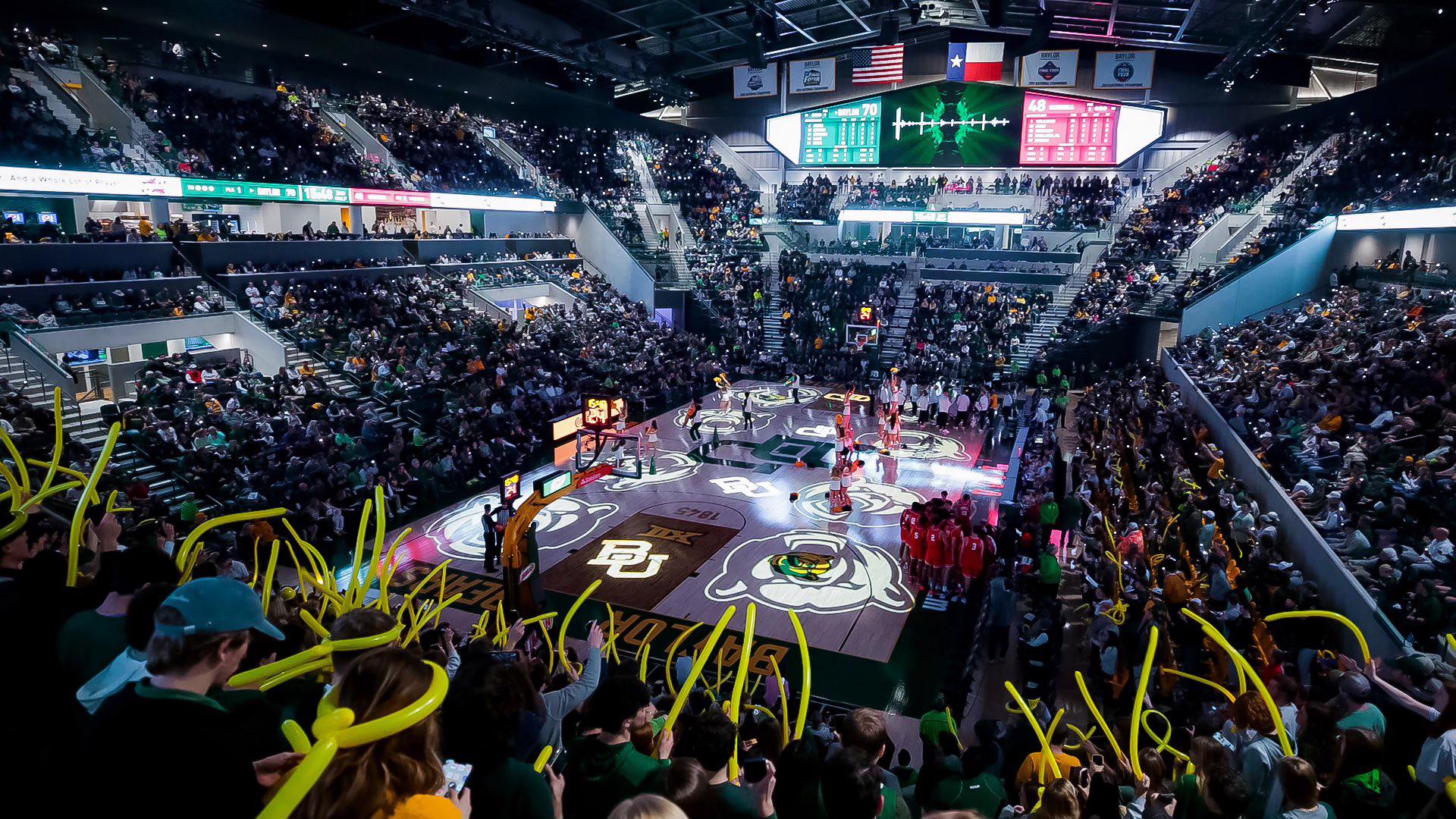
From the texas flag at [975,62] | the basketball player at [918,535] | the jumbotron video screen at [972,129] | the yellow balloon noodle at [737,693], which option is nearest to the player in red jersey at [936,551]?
the basketball player at [918,535]

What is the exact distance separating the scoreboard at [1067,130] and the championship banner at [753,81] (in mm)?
12699

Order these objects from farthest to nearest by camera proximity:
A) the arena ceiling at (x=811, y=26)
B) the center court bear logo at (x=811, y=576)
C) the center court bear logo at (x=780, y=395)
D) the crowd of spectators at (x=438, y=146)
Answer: the crowd of spectators at (x=438, y=146) < the center court bear logo at (x=780, y=395) < the arena ceiling at (x=811, y=26) < the center court bear logo at (x=811, y=576)

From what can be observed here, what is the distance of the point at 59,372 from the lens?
15664 millimetres

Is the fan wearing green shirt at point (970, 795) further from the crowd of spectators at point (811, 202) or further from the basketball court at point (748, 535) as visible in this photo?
the crowd of spectators at point (811, 202)

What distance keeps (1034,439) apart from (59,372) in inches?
826

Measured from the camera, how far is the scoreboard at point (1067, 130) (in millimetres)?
37062

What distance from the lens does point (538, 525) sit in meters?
15.8

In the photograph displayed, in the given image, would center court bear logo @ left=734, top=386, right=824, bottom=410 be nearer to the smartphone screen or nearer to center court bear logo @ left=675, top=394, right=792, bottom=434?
center court bear logo @ left=675, top=394, right=792, bottom=434

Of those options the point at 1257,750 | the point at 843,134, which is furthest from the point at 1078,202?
the point at 1257,750

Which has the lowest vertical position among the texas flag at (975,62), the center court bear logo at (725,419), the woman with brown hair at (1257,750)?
the center court bear logo at (725,419)

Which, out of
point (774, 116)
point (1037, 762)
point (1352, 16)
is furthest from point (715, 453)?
point (774, 116)

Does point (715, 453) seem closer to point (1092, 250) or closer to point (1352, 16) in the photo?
point (1092, 250)

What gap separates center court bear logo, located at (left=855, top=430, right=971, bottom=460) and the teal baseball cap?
1898 centimetres

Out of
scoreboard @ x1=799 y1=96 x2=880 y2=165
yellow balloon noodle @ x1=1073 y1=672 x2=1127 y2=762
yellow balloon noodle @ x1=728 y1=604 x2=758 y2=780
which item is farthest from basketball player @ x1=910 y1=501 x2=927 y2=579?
scoreboard @ x1=799 y1=96 x2=880 y2=165
